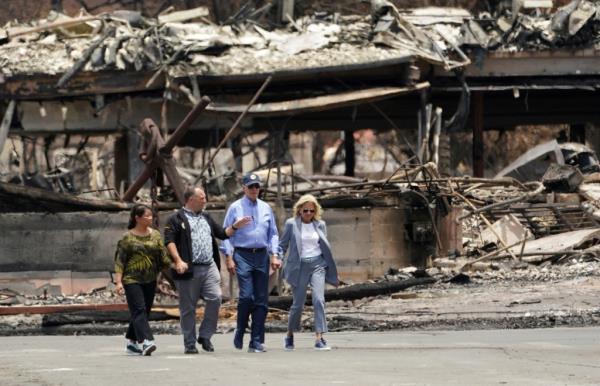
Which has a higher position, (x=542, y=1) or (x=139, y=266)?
(x=542, y=1)

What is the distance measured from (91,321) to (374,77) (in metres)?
11.7

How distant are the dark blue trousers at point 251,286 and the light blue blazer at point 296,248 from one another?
0.38 m

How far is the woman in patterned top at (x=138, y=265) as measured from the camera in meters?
14.1

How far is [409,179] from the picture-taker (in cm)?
2550

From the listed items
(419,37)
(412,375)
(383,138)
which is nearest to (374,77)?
(419,37)

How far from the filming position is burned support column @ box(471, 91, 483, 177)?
31.8 m

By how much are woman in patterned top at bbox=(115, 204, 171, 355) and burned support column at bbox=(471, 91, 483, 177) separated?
719 inches

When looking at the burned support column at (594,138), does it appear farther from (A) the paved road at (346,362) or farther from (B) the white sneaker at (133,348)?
(B) the white sneaker at (133,348)

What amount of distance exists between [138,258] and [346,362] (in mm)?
2263

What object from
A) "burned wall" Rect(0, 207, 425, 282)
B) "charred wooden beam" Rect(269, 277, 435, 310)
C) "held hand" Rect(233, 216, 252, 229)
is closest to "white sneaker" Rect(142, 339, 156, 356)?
"held hand" Rect(233, 216, 252, 229)

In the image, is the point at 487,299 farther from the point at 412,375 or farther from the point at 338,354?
the point at 412,375

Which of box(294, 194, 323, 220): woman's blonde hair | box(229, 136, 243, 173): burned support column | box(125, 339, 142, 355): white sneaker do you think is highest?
box(229, 136, 243, 173): burned support column

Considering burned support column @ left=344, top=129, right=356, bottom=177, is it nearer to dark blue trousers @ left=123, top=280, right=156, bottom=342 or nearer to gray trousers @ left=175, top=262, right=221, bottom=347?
gray trousers @ left=175, top=262, right=221, bottom=347

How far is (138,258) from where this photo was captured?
557 inches
